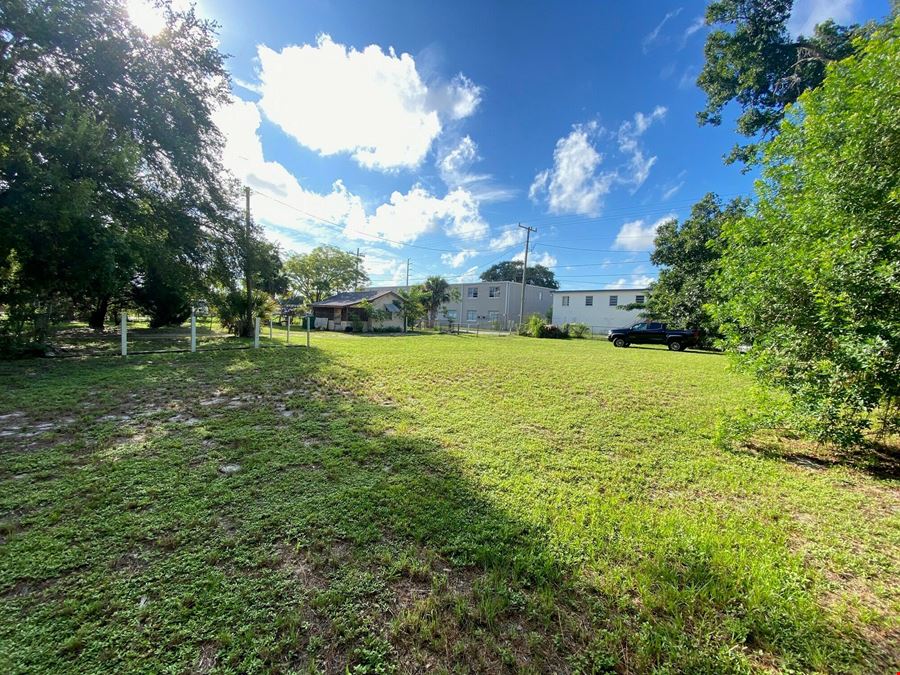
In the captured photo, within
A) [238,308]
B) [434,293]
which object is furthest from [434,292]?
[238,308]

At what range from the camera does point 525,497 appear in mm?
2816

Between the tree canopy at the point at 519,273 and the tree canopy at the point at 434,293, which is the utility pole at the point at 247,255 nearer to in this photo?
the tree canopy at the point at 434,293

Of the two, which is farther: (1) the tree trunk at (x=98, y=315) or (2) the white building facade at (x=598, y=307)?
(2) the white building facade at (x=598, y=307)

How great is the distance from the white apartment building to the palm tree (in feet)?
11.8

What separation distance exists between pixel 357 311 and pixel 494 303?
16192 mm

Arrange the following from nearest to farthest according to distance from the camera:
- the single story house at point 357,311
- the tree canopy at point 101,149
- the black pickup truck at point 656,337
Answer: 1. the tree canopy at point 101,149
2. the black pickup truck at point 656,337
3. the single story house at point 357,311

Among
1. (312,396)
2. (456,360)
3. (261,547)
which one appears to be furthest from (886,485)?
(456,360)

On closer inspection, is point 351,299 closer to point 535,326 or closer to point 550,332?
point 535,326

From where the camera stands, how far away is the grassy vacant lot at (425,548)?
1.54m

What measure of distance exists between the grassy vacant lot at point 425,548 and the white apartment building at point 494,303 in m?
30.1

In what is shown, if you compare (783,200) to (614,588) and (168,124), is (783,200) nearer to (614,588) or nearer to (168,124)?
(614,588)

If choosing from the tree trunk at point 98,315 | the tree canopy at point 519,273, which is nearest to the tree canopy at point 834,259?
the tree trunk at point 98,315

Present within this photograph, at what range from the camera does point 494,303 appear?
3703 centimetres

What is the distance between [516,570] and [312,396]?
180 inches
